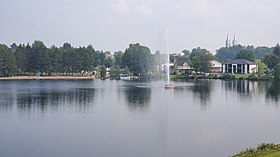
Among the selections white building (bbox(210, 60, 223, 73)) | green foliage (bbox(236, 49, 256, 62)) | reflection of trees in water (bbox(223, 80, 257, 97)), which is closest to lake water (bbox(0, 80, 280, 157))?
reflection of trees in water (bbox(223, 80, 257, 97))

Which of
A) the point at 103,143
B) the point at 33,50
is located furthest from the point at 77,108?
the point at 33,50

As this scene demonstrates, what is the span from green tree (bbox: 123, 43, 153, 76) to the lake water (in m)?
64.5

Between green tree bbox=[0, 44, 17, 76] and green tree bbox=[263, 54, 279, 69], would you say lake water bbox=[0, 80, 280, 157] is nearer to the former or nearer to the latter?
green tree bbox=[0, 44, 17, 76]

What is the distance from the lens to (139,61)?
106562 mm

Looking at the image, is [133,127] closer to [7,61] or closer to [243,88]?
[243,88]

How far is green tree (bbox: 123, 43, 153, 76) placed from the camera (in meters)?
106

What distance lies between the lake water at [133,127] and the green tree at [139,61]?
212ft

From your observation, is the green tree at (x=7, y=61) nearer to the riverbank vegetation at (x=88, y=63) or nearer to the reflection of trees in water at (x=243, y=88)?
the riverbank vegetation at (x=88, y=63)

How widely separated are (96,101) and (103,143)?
2076 cm

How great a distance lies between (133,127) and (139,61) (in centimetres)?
8047

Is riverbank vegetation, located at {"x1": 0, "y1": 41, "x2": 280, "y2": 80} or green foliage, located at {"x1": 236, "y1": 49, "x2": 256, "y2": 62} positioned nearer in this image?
riverbank vegetation, located at {"x1": 0, "y1": 41, "x2": 280, "y2": 80}

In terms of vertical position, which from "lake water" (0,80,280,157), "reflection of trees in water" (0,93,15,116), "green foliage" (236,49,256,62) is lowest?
"lake water" (0,80,280,157)

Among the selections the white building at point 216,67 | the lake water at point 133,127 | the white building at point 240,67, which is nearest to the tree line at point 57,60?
the white building at point 216,67

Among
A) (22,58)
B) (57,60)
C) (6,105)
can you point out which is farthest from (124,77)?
(6,105)
